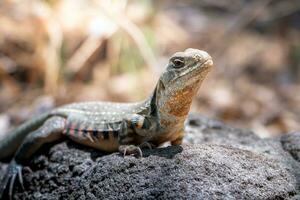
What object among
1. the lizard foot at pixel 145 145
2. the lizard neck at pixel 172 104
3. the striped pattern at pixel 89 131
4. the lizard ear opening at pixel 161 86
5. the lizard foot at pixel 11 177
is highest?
the lizard ear opening at pixel 161 86

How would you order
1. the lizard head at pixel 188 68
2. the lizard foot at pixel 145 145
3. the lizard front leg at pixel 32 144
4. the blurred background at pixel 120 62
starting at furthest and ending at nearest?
1. the blurred background at pixel 120 62
2. the lizard front leg at pixel 32 144
3. the lizard foot at pixel 145 145
4. the lizard head at pixel 188 68

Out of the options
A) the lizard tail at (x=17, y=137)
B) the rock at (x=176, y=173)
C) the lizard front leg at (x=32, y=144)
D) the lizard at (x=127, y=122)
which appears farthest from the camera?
the lizard tail at (x=17, y=137)

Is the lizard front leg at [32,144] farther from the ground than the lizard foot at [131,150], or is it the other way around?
the lizard foot at [131,150]

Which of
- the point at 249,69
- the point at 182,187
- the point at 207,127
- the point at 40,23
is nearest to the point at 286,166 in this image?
the point at 182,187

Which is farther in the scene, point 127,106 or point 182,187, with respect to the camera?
point 127,106

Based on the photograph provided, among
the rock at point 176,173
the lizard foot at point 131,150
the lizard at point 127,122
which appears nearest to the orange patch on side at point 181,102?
the lizard at point 127,122

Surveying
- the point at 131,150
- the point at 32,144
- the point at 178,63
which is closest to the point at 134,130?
the point at 131,150

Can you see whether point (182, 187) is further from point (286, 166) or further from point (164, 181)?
point (286, 166)

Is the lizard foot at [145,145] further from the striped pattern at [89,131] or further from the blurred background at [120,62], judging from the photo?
the blurred background at [120,62]
